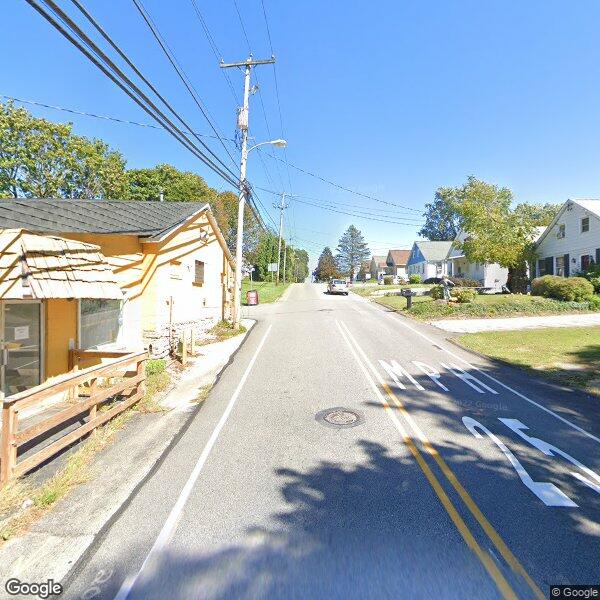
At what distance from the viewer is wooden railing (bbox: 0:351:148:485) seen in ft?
13.6

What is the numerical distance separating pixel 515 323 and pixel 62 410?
18.5 metres

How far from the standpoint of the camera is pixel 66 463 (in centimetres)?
495

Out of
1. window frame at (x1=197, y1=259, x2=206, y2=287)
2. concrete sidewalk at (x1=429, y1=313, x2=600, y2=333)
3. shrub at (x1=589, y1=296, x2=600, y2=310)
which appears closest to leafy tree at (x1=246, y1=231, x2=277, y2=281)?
concrete sidewalk at (x1=429, y1=313, x2=600, y2=333)

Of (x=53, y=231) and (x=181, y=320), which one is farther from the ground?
(x=53, y=231)

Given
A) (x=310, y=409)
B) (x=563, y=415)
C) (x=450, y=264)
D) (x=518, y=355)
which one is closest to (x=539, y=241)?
(x=450, y=264)

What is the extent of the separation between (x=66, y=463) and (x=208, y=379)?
14.8 feet

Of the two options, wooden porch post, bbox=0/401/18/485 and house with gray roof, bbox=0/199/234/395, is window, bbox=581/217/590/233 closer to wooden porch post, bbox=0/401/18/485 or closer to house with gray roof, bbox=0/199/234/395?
house with gray roof, bbox=0/199/234/395

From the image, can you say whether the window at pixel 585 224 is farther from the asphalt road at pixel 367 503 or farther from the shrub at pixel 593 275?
the asphalt road at pixel 367 503

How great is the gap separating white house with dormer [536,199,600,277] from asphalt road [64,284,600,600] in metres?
22.4

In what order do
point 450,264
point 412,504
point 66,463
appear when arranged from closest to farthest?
point 412,504, point 66,463, point 450,264

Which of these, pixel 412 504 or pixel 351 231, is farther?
pixel 351 231

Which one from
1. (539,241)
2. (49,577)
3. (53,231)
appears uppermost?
(539,241)

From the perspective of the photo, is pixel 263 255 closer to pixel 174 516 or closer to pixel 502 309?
pixel 502 309

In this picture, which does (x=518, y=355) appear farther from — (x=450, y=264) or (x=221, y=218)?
(x=221, y=218)
